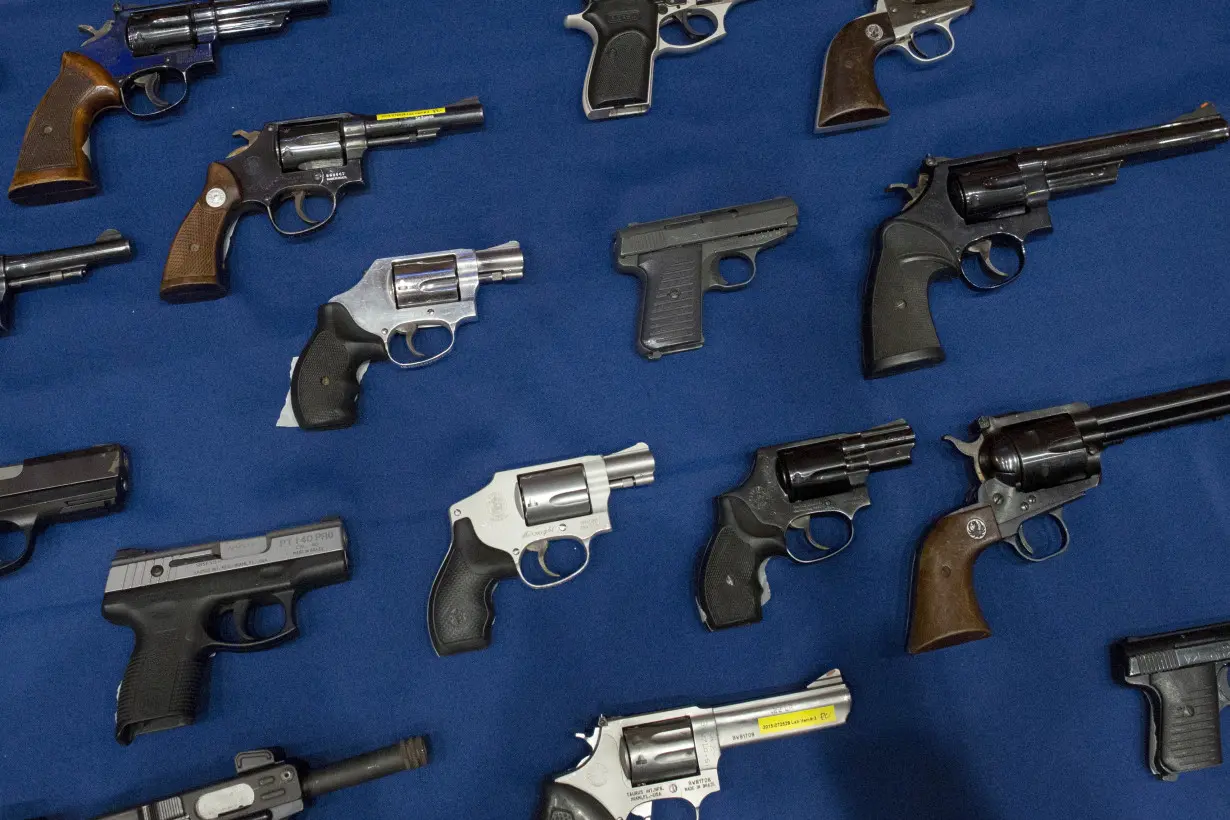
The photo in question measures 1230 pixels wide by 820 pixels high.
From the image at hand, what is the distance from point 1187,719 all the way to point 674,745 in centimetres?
120

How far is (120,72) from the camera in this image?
94.3 inches

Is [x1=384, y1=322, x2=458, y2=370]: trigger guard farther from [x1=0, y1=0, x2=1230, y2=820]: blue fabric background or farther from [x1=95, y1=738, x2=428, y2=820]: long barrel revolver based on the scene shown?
[x1=95, y1=738, x2=428, y2=820]: long barrel revolver

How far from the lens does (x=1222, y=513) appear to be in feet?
7.20

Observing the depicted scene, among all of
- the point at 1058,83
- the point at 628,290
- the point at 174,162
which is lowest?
the point at 628,290

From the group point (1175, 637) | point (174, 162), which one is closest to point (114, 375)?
point (174, 162)

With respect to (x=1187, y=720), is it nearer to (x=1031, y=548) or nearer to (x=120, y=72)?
(x=1031, y=548)

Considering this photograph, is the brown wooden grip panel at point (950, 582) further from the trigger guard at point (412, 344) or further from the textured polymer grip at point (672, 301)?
the trigger guard at point (412, 344)

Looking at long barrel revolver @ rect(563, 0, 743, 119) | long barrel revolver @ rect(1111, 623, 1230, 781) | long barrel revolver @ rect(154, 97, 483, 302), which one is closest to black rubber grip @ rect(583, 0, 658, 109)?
long barrel revolver @ rect(563, 0, 743, 119)

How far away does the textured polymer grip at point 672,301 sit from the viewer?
2205mm

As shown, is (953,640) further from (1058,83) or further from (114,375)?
(114,375)

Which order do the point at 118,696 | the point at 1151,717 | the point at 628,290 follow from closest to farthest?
the point at 118,696 → the point at 1151,717 → the point at 628,290

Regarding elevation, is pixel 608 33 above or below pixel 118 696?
above

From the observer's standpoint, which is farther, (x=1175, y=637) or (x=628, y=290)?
(x=628, y=290)

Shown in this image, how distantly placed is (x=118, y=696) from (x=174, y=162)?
4.78 feet
